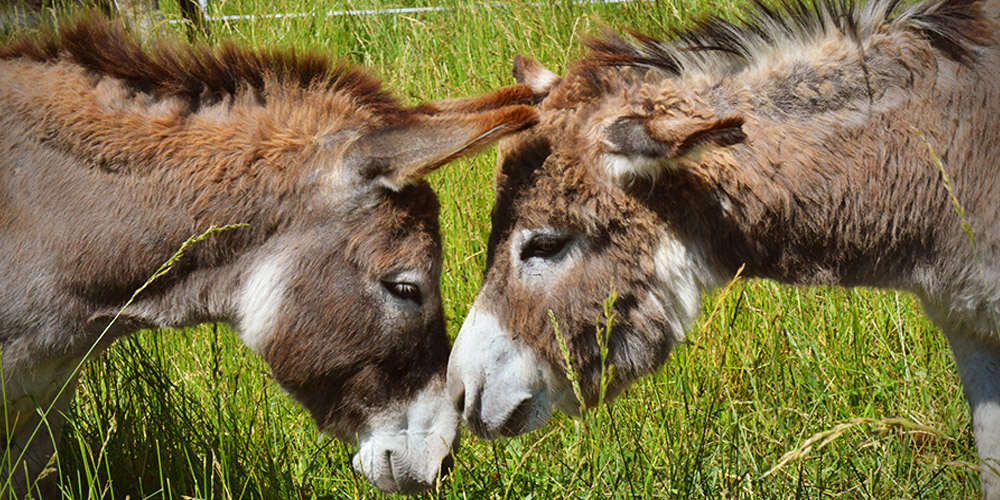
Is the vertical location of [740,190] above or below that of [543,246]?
above

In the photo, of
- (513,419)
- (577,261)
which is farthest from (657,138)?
(513,419)

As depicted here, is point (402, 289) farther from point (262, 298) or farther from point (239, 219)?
point (239, 219)

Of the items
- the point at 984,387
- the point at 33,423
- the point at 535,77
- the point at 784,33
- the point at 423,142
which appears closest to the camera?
the point at 423,142

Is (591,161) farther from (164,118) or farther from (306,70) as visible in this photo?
(164,118)

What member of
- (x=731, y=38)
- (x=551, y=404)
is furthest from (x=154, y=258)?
(x=731, y=38)

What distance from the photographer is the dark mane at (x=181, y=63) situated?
264cm

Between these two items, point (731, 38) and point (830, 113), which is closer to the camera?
point (830, 113)

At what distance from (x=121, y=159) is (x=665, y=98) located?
1.51 m

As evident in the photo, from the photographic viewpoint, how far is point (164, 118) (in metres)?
2.60

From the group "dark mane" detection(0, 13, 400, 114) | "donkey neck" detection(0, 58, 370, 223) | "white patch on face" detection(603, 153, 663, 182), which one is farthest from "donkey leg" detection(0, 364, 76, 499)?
"white patch on face" detection(603, 153, 663, 182)

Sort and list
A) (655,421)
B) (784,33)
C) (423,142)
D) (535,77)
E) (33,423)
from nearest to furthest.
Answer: (423,142) → (784,33) → (33,423) → (535,77) → (655,421)

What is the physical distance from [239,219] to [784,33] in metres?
1.62

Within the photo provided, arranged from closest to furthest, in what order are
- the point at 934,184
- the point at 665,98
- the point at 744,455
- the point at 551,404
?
the point at 934,184, the point at 665,98, the point at 551,404, the point at 744,455

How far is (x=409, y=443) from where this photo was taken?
9.24 ft
